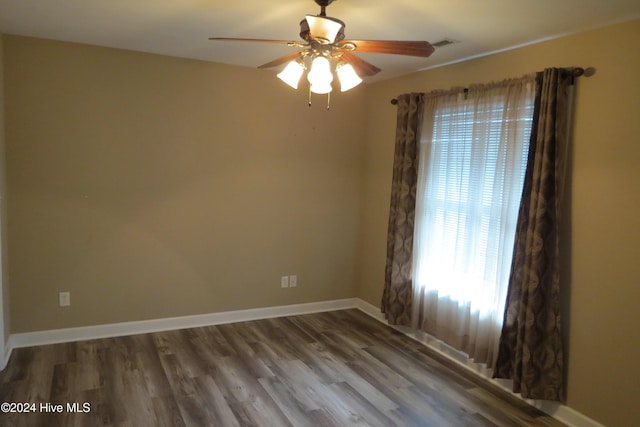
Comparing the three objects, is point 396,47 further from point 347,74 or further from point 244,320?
point 244,320

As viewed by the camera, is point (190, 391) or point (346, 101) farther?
point (346, 101)

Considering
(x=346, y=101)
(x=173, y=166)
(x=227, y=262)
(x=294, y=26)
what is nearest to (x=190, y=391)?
(x=227, y=262)

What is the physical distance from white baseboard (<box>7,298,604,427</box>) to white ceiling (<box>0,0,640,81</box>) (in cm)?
237

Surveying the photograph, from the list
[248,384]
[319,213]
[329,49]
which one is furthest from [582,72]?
[248,384]

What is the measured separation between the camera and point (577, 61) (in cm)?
267

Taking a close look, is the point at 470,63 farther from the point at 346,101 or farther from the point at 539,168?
the point at 346,101

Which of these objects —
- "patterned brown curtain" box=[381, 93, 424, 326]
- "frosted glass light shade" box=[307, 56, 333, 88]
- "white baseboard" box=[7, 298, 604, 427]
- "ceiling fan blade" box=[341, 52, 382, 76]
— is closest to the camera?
"frosted glass light shade" box=[307, 56, 333, 88]

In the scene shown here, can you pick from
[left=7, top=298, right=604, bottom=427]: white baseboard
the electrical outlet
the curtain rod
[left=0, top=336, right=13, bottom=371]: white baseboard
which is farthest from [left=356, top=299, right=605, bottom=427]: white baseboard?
[left=0, top=336, right=13, bottom=371]: white baseboard

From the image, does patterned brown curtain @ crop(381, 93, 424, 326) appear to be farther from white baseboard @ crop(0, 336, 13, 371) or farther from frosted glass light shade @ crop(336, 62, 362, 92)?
white baseboard @ crop(0, 336, 13, 371)

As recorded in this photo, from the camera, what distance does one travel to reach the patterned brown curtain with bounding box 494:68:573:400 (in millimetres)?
2691

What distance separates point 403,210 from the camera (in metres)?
3.93

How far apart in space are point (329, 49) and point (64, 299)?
9.94 feet

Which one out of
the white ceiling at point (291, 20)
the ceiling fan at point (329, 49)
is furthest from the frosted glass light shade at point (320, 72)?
the white ceiling at point (291, 20)

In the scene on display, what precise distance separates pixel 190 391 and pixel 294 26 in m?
2.53
